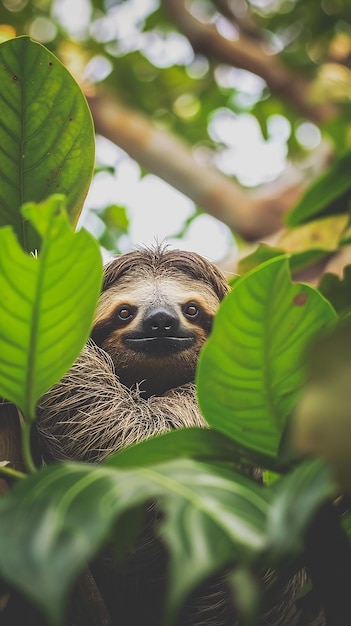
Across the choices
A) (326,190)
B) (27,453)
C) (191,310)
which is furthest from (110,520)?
(326,190)

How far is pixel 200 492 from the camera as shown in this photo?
2.91ft

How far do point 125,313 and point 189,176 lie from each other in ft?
9.39

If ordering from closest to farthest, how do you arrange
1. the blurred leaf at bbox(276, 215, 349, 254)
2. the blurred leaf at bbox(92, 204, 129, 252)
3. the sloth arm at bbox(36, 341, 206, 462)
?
the sloth arm at bbox(36, 341, 206, 462)
the blurred leaf at bbox(276, 215, 349, 254)
the blurred leaf at bbox(92, 204, 129, 252)

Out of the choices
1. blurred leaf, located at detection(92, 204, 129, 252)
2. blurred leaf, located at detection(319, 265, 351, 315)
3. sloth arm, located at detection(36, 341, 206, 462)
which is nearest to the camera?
sloth arm, located at detection(36, 341, 206, 462)

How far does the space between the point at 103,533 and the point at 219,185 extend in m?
4.46

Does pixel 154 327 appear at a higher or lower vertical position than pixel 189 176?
lower

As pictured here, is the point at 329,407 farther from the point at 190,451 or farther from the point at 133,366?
the point at 133,366

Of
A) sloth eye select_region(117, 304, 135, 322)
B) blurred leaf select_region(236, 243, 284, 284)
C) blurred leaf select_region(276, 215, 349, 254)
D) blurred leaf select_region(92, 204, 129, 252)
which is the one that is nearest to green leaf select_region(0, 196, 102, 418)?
sloth eye select_region(117, 304, 135, 322)

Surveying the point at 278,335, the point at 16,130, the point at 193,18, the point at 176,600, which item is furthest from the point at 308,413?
the point at 193,18

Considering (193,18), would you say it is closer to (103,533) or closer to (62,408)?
(62,408)

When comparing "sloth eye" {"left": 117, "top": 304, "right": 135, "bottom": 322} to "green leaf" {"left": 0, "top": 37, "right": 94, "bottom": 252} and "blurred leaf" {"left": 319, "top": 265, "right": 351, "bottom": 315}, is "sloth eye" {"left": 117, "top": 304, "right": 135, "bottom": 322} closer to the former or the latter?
"blurred leaf" {"left": 319, "top": 265, "right": 351, "bottom": 315}

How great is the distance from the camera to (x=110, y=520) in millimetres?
811

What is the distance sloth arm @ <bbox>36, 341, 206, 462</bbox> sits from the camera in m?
1.98

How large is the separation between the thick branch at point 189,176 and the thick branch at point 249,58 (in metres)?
0.74
